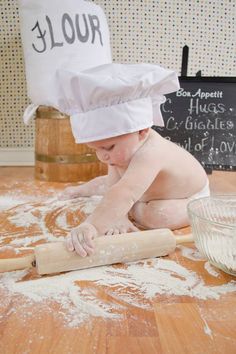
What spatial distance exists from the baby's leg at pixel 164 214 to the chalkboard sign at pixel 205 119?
0.68 metres

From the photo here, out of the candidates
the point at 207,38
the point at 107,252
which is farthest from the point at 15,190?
the point at 207,38

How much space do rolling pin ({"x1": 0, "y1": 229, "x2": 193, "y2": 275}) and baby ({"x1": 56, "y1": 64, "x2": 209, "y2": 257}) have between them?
0.02 metres

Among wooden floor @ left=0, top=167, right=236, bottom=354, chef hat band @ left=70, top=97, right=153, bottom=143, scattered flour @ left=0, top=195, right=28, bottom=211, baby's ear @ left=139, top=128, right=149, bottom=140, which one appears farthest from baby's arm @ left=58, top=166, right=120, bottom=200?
wooden floor @ left=0, top=167, right=236, bottom=354

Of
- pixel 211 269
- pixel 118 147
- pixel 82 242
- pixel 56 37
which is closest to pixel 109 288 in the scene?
pixel 82 242

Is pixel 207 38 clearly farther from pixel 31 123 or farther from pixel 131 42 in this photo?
pixel 31 123

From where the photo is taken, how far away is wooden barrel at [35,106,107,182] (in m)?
1.65

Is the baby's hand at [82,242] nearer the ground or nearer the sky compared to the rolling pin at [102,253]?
nearer the sky

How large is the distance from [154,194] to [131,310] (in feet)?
1.57

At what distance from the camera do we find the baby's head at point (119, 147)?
916 mm

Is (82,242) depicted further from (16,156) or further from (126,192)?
(16,156)

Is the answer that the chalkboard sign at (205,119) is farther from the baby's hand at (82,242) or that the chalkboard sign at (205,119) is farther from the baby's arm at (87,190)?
the baby's hand at (82,242)

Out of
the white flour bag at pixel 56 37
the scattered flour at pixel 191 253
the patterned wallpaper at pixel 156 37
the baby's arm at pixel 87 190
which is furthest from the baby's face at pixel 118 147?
the patterned wallpaper at pixel 156 37

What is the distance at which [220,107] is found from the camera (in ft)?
5.58

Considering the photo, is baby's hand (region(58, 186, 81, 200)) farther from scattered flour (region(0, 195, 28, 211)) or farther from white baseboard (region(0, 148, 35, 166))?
white baseboard (region(0, 148, 35, 166))
